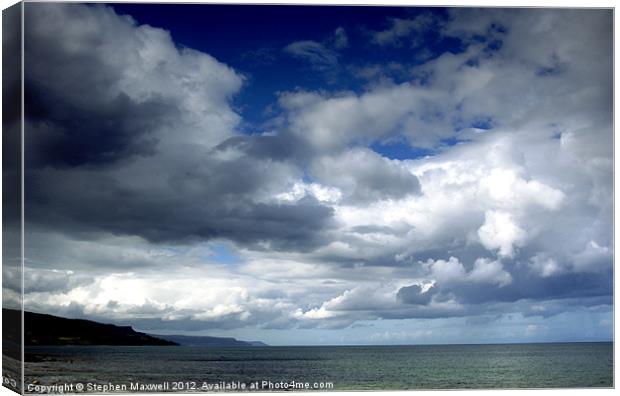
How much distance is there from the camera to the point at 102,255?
26812 millimetres

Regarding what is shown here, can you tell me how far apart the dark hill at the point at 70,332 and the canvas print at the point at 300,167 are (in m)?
0.14

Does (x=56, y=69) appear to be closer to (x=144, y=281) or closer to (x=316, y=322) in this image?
(x=144, y=281)

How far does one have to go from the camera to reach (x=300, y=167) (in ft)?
85.9

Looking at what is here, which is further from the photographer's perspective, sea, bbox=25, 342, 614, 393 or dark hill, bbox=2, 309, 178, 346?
dark hill, bbox=2, 309, 178, 346

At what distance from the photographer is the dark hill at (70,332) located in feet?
81.3

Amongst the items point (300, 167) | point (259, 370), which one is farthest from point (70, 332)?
point (259, 370)

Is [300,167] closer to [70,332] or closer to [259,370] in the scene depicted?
[70,332]

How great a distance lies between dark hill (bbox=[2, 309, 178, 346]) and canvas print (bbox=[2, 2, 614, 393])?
142mm

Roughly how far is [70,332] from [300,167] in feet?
23.9

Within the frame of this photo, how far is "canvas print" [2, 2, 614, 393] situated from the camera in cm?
2227

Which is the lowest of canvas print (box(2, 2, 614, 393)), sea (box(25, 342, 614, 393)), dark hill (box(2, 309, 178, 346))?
sea (box(25, 342, 614, 393))

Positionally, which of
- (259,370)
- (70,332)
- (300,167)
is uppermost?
(300,167)

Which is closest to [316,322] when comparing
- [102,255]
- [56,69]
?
[102,255]

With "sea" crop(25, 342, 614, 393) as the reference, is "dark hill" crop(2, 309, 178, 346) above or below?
above
